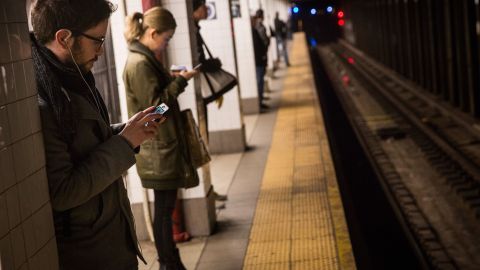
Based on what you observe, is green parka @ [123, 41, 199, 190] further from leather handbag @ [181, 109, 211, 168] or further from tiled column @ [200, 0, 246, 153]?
tiled column @ [200, 0, 246, 153]

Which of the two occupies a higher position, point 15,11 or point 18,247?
point 15,11

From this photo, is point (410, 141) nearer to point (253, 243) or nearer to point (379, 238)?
point (379, 238)

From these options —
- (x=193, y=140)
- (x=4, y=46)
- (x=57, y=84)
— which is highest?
(x=4, y=46)

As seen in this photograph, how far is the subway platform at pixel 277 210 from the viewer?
5617mm

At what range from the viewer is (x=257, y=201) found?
7.57 metres

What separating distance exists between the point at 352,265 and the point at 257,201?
253 cm

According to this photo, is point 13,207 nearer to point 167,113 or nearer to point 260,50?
point 167,113

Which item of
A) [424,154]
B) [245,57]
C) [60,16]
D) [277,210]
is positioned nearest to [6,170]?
[60,16]

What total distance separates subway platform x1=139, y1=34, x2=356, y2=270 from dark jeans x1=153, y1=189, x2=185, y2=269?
58 centimetres

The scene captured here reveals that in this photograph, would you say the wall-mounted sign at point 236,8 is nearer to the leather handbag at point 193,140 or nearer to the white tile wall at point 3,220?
the leather handbag at point 193,140

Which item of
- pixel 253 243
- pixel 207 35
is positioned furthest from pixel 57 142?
pixel 207 35

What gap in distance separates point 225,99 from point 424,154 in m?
3.56

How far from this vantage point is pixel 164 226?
16.5ft

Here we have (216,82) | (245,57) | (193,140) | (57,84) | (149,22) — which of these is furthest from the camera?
(245,57)
